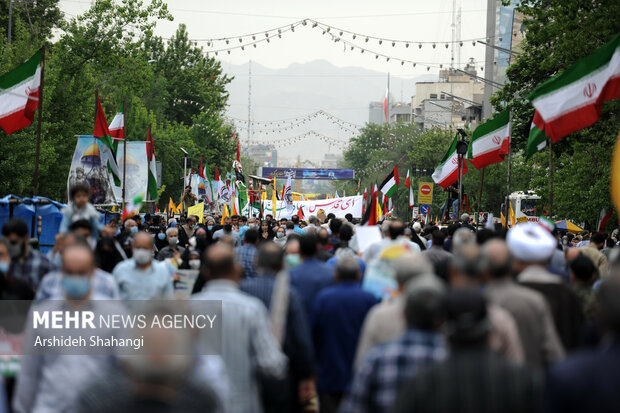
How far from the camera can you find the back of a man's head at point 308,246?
330 inches

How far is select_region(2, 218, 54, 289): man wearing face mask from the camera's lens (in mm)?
8688

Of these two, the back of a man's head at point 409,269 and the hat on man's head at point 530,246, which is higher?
the hat on man's head at point 530,246

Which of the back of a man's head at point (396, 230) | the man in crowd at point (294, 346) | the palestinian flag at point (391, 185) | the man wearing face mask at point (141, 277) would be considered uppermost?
the palestinian flag at point (391, 185)

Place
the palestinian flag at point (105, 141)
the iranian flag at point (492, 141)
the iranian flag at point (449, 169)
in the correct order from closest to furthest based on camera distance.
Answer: the palestinian flag at point (105, 141), the iranian flag at point (492, 141), the iranian flag at point (449, 169)

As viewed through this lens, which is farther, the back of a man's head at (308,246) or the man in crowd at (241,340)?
the back of a man's head at (308,246)

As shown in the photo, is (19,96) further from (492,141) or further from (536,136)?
(492,141)

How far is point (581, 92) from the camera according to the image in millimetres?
14984

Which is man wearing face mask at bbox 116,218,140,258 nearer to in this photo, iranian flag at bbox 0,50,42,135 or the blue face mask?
iranian flag at bbox 0,50,42,135

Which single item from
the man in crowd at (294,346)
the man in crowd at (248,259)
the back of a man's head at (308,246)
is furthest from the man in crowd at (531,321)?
the man in crowd at (248,259)

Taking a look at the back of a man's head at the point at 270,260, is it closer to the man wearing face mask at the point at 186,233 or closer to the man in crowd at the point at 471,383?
the man in crowd at the point at 471,383

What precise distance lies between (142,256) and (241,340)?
109 inches

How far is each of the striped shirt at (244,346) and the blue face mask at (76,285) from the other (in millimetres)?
716

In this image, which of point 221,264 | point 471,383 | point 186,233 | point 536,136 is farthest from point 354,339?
point 186,233

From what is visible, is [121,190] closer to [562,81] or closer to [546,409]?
[562,81]
